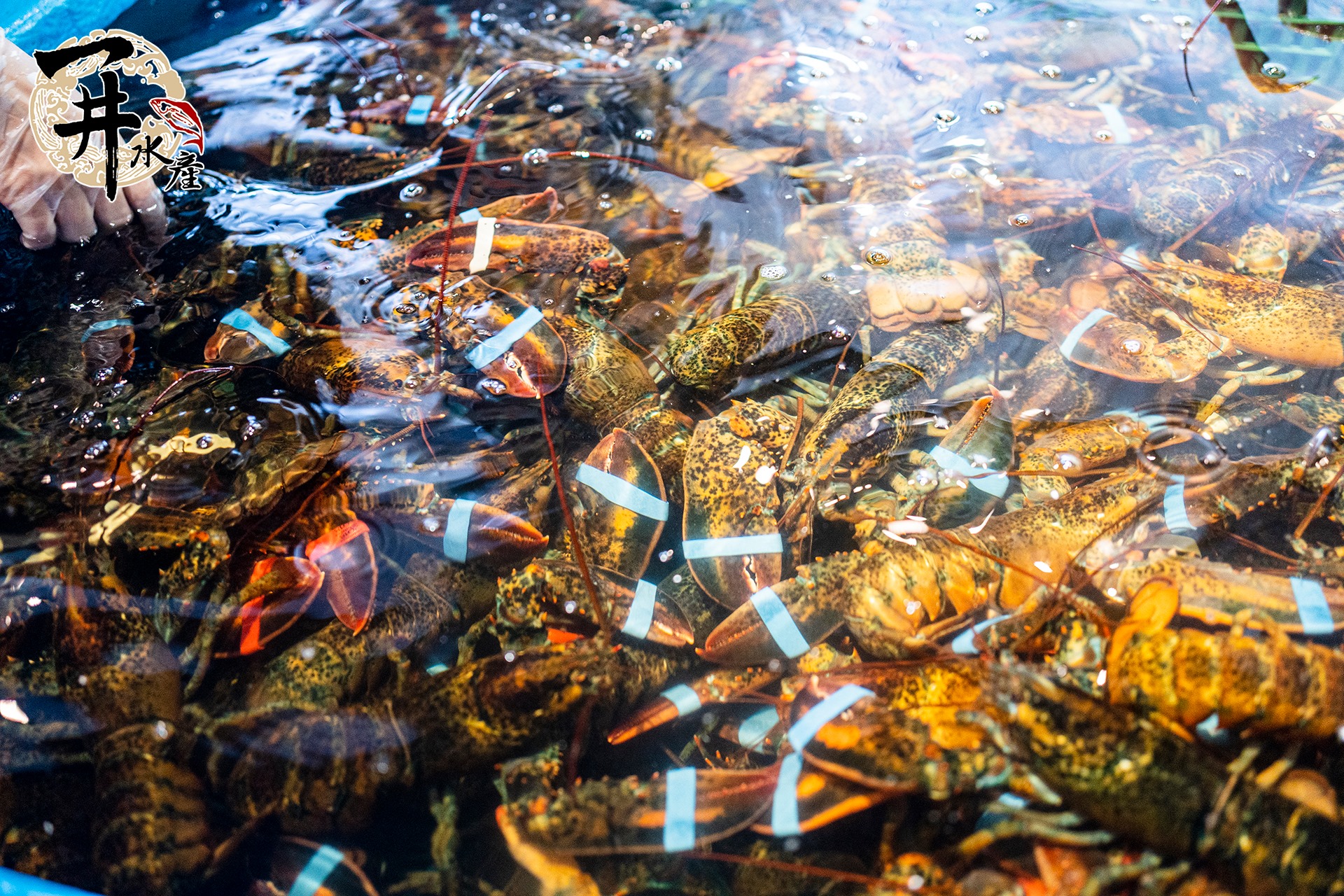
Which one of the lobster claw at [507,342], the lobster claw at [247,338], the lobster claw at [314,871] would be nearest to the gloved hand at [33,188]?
the lobster claw at [247,338]

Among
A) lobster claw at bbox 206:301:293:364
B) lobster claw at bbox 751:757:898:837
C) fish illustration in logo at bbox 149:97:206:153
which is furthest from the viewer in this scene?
fish illustration in logo at bbox 149:97:206:153

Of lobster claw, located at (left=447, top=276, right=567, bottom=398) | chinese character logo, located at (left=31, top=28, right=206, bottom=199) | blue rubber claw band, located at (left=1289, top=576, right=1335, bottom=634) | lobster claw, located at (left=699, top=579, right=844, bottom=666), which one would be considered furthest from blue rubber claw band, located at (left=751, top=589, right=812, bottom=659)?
chinese character logo, located at (left=31, top=28, right=206, bottom=199)

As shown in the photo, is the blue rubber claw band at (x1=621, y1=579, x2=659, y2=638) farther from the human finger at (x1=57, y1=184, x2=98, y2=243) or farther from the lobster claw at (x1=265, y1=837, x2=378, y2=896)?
the human finger at (x1=57, y1=184, x2=98, y2=243)

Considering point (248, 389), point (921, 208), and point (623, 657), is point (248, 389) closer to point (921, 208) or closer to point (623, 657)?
point (623, 657)

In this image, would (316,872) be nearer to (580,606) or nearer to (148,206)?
(580,606)

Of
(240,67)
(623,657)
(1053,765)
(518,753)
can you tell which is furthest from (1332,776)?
(240,67)

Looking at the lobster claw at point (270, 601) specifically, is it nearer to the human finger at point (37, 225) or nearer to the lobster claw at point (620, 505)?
the lobster claw at point (620, 505)
